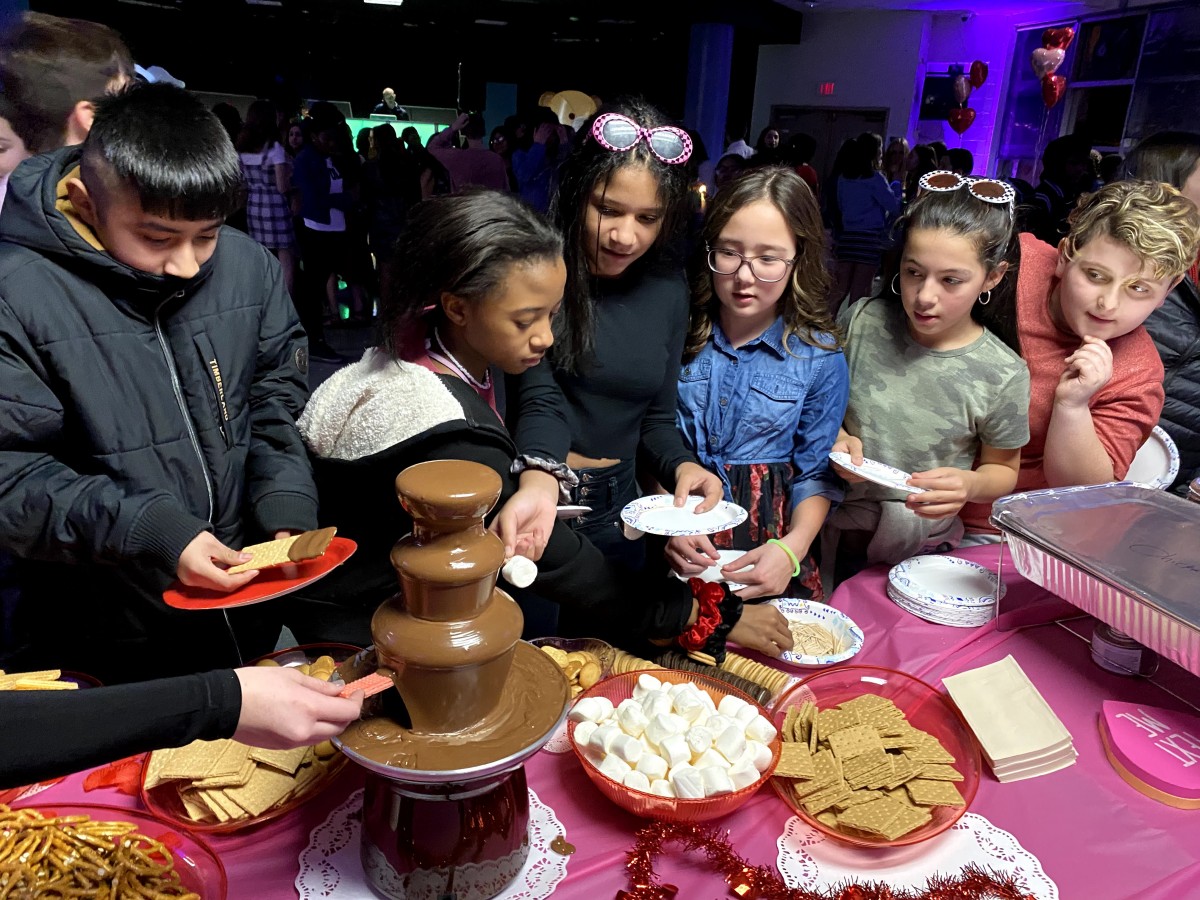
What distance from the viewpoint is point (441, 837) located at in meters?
0.99

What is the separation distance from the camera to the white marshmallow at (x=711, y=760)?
1166 mm

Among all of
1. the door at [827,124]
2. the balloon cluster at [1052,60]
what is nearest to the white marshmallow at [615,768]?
the balloon cluster at [1052,60]

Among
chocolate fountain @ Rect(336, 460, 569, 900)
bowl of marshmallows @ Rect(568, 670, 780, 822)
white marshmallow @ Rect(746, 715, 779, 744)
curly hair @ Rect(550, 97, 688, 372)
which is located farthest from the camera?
curly hair @ Rect(550, 97, 688, 372)

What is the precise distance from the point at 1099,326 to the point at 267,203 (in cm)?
622

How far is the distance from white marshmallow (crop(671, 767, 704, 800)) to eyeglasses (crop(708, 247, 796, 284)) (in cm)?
119

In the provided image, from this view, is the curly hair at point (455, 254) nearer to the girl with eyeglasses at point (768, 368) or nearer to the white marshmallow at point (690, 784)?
the girl with eyeglasses at point (768, 368)

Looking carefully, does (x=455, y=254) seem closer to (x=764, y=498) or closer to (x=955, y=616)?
(x=764, y=498)

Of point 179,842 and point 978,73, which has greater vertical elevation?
point 978,73

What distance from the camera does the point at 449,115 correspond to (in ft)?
49.0

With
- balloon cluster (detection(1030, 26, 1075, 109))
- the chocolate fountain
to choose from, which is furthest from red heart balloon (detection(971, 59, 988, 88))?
the chocolate fountain

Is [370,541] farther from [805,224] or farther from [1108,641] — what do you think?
[1108,641]

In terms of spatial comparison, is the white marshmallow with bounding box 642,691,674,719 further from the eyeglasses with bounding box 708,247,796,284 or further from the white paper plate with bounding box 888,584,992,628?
the eyeglasses with bounding box 708,247,796,284

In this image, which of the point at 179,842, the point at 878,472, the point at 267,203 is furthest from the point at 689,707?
the point at 267,203

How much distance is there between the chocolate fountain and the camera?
2.94ft
